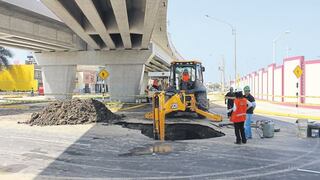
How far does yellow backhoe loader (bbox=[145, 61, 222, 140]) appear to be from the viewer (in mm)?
13234

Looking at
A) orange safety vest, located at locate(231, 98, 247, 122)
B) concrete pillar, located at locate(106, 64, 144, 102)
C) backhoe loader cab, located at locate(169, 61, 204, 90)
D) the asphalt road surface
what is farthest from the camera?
concrete pillar, located at locate(106, 64, 144, 102)

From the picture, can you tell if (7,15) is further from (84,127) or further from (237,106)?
(237,106)

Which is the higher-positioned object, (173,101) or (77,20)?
(77,20)

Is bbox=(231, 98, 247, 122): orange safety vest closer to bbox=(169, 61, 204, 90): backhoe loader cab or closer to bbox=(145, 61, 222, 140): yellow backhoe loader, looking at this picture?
bbox=(145, 61, 222, 140): yellow backhoe loader

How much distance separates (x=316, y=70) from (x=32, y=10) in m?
22.6

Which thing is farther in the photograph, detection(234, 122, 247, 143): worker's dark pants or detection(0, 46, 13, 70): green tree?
detection(0, 46, 13, 70): green tree

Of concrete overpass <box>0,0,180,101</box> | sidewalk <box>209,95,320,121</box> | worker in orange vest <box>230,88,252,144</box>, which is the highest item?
concrete overpass <box>0,0,180,101</box>

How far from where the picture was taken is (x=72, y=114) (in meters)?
19.0

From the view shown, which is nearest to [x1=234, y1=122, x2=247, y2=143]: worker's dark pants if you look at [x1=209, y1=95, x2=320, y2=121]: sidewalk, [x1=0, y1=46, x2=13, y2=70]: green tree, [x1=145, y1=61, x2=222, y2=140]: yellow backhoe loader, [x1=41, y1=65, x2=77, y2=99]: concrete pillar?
[x1=145, y1=61, x2=222, y2=140]: yellow backhoe loader

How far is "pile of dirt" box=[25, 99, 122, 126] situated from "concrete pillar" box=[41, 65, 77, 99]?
2485cm

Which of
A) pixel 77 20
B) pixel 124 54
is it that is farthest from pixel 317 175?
pixel 124 54

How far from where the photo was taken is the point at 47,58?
45.2 metres

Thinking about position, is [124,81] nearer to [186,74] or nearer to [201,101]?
[186,74]

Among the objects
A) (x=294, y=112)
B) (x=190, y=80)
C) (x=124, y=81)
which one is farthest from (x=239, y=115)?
(x=124, y=81)
